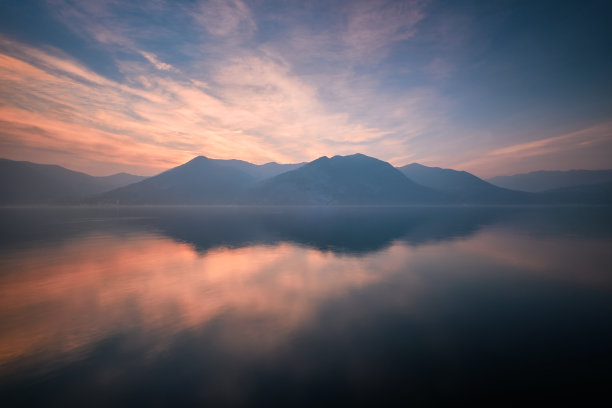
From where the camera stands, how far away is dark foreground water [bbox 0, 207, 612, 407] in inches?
413

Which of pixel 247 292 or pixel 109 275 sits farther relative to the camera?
pixel 109 275

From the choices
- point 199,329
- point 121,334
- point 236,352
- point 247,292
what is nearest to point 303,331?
point 236,352

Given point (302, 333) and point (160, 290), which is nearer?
point (302, 333)

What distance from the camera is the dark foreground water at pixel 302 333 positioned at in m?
10.5

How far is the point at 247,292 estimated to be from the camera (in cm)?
2269

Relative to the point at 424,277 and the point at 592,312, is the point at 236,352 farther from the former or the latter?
the point at 592,312

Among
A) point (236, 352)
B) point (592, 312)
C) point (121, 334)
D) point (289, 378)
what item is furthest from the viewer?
point (592, 312)

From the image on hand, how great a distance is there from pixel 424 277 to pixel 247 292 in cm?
1915

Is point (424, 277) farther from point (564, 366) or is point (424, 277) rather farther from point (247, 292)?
point (247, 292)

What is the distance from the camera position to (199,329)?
1597 centimetres

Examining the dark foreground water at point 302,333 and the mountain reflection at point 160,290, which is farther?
the mountain reflection at point 160,290

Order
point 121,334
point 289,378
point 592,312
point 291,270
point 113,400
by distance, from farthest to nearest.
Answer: point 291,270, point 592,312, point 121,334, point 289,378, point 113,400

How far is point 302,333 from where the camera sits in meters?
15.4

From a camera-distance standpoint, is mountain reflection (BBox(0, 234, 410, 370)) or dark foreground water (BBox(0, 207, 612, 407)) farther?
mountain reflection (BBox(0, 234, 410, 370))
